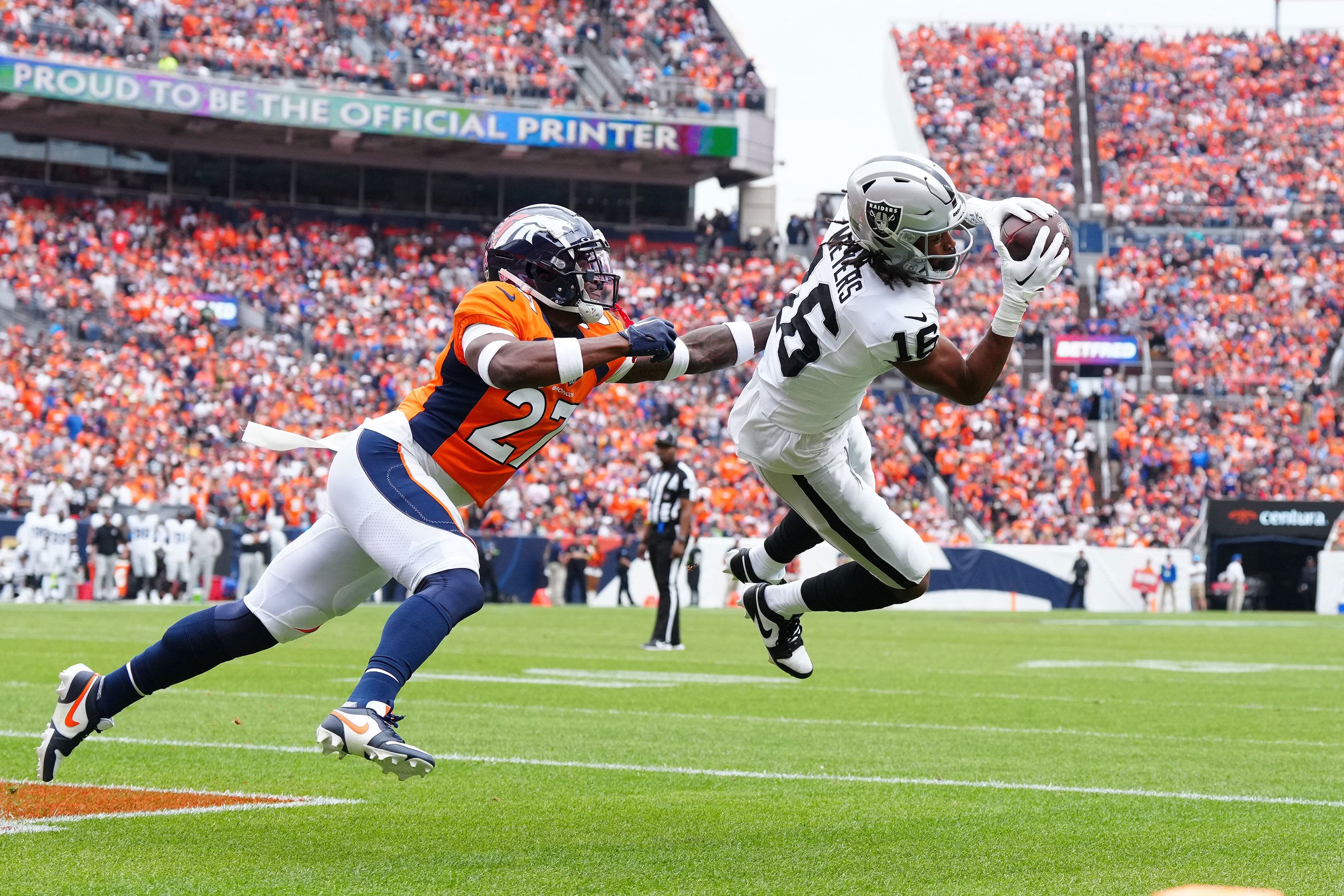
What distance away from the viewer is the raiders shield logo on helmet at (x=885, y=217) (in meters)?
5.02

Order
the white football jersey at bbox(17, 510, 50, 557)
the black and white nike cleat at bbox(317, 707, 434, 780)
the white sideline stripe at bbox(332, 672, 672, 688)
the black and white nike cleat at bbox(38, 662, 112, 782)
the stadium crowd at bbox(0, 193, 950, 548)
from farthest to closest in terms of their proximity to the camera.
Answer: the stadium crowd at bbox(0, 193, 950, 548)
the white football jersey at bbox(17, 510, 50, 557)
the white sideline stripe at bbox(332, 672, 672, 688)
the black and white nike cleat at bbox(38, 662, 112, 782)
the black and white nike cleat at bbox(317, 707, 434, 780)

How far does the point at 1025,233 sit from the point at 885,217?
0.44 meters

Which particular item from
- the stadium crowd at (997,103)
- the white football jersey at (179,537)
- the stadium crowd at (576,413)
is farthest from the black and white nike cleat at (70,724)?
the stadium crowd at (997,103)

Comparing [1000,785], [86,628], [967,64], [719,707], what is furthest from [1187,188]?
[1000,785]

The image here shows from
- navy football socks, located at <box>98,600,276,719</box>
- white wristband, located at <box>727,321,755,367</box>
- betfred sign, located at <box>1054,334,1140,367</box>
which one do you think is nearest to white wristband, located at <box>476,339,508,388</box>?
white wristband, located at <box>727,321,755,367</box>

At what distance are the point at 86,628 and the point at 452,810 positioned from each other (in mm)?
10944

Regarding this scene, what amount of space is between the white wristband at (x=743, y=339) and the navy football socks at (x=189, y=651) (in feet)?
5.71

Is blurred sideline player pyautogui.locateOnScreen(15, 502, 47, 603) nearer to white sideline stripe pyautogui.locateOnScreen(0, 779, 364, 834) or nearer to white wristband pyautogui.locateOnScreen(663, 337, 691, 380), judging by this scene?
white sideline stripe pyautogui.locateOnScreen(0, 779, 364, 834)

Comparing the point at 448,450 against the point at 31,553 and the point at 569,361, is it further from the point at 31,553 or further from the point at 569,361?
the point at 31,553

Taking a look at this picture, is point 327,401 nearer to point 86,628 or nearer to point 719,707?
point 86,628

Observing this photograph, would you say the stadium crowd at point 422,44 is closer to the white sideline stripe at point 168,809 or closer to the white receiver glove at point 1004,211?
the white sideline stripe at point 168,809

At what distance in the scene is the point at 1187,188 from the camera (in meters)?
35.5

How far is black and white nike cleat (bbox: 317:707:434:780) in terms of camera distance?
12.7 ft

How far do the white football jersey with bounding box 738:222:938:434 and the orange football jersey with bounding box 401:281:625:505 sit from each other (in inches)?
29.8
